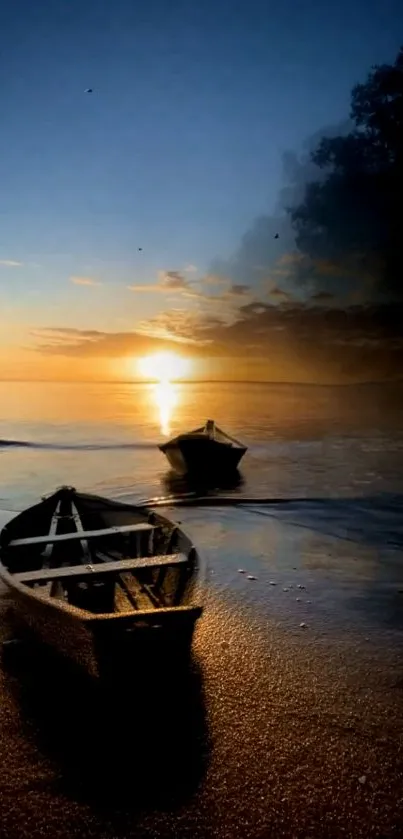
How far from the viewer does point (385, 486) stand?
21281 millimetres

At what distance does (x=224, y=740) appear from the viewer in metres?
5.05

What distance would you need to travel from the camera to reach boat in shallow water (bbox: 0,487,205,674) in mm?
4961

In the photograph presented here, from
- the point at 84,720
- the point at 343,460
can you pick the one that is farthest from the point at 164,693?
the point at 343,460

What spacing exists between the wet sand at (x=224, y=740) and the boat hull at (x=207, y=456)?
567 inches

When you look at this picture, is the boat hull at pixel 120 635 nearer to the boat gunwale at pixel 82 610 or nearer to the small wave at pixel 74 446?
the boat gunwale at pixel 82 610

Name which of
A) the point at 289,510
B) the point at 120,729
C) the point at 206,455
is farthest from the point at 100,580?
the point at 206,455

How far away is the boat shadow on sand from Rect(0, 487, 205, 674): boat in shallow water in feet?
1.11

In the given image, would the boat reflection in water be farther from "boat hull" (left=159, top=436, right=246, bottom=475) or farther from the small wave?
the small wave

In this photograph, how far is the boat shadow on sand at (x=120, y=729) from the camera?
4.43m

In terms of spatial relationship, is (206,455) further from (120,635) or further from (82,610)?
(120,635)

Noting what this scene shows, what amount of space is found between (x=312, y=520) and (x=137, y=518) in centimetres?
630

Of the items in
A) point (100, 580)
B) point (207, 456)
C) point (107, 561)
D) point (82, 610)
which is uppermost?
point (207, 456)

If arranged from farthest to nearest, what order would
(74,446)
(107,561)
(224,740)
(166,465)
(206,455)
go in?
(74,446) → (166,465) → (206,455) → (107,561) → (224,740)

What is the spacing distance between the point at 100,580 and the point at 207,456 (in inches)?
607
